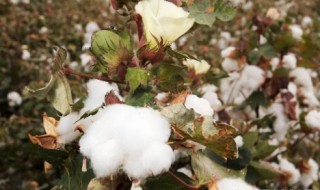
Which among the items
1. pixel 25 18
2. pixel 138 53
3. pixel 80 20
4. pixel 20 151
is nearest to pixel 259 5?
pixel 80 20

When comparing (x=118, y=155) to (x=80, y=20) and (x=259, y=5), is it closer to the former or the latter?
(x=80, y=20)

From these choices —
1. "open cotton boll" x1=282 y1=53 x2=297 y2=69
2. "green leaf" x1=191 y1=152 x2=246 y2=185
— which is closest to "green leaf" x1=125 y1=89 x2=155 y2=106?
"green leaf" x1=191 y1=152 x2=246 y2=185

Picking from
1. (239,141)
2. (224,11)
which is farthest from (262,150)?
(224,11)

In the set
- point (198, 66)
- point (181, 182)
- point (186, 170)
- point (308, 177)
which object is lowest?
point (308, 177)

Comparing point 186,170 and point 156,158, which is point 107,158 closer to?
point 156,158

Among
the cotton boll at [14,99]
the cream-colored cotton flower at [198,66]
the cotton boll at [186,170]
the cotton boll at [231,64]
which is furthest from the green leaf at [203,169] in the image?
the cotton boll at [14,99]

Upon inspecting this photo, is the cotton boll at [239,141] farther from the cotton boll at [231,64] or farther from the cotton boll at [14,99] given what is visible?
the cotton boll at [14,99]
